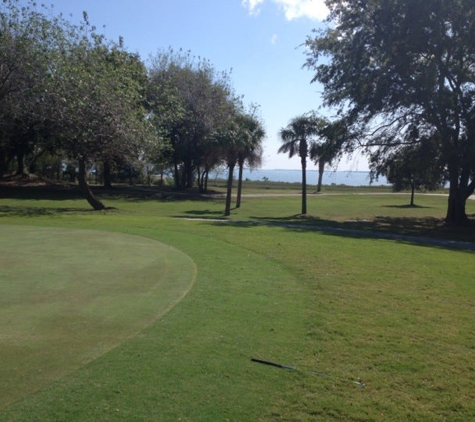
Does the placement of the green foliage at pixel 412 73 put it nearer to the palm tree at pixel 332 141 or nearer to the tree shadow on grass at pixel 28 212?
the palm tree at pixel 332 141

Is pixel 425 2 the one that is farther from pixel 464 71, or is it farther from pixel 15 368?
pixel 15 368

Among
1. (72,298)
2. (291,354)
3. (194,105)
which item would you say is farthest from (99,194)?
(291,354)

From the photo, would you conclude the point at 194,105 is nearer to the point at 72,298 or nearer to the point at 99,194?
the point at 99,194

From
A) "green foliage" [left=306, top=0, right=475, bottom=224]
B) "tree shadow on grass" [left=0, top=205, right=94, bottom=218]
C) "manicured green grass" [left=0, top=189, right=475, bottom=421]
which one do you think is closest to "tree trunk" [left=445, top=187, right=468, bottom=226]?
"green foliage" [left=306, top=0, right=475, bottom=224]

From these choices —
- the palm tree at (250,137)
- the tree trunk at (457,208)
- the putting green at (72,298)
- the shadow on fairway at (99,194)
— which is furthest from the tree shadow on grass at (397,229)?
the shadow on fairway at (99,194)

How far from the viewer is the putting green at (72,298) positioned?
5.81 meters

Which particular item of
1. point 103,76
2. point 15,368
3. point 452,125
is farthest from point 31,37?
point 15,368

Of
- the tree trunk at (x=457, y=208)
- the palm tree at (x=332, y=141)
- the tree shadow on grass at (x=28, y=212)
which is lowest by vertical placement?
the tree shadow on grass at (x=28, y=212)

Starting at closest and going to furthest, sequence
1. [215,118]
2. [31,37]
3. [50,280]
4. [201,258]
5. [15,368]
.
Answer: [15,368]
[50,280]
[201,258]
[31,37]
[215,118]

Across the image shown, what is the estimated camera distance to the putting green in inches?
229

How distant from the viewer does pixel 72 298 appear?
8.55 metres

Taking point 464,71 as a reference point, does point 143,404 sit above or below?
below

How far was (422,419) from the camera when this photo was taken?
4855 mm

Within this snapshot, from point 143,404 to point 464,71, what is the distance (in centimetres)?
3018
